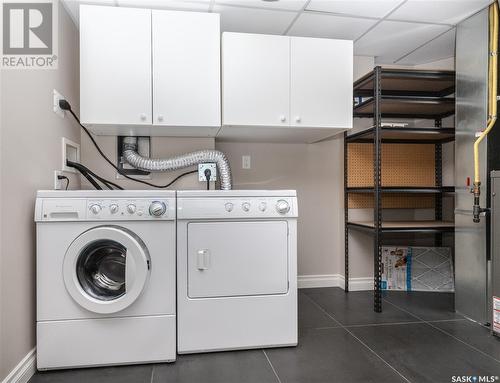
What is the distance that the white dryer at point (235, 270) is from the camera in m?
1.89

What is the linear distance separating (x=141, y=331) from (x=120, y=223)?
0.59m

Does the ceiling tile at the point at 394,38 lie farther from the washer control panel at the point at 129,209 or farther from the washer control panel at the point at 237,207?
the washer control panel at the point at 129,209

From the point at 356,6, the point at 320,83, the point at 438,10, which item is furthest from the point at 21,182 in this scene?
the point at 438,10

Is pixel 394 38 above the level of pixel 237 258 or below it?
above

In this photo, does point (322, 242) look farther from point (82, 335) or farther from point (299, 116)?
point (82, 335)

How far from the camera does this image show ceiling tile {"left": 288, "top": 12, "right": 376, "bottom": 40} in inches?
95.4

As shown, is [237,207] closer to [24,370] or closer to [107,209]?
[107,209]

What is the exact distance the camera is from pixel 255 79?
2285 millimetres

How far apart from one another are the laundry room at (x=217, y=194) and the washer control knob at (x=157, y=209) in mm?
20

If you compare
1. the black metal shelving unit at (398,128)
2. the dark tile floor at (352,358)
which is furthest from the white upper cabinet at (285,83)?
the dark tile floor at (352,358)

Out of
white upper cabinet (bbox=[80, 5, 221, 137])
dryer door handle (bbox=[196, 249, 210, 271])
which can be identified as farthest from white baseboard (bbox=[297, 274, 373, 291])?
white upper cabinet (bbox=[80, 5, 221, 137])

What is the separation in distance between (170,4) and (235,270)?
1.75 metres

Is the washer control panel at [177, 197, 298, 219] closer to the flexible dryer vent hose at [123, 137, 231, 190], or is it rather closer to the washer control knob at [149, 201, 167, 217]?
the washer control knob at [149, 201, 167, 217]

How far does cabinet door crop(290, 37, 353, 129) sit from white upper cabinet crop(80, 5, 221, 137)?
1.77 feet
